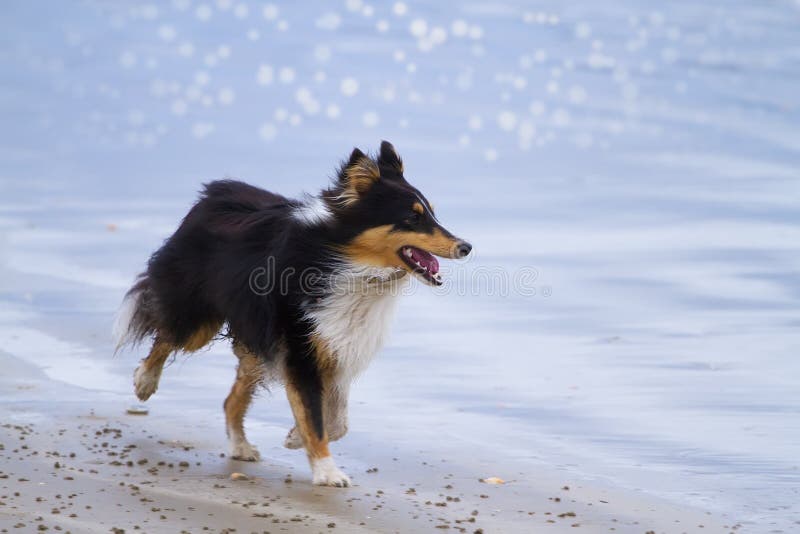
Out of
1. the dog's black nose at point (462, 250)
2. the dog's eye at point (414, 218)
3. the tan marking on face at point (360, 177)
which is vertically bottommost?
the dog's black nose at point (462, 250)

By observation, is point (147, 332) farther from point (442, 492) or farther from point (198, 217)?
point (442, 492)

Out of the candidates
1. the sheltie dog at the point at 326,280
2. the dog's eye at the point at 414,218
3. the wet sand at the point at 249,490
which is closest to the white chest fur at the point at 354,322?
the sheltie dog at the point at 326,280

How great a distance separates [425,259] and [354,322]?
1.55 ft

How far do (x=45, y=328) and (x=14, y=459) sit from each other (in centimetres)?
407

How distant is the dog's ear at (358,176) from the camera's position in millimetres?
6973

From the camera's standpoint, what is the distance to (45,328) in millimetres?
10641

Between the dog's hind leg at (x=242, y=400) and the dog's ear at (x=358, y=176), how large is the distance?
1.00 m

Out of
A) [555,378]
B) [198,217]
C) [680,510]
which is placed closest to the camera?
[680,510]

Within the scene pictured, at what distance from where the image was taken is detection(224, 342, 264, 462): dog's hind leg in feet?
24.0

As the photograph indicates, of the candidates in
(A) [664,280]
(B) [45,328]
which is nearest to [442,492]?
(B) [45,328]

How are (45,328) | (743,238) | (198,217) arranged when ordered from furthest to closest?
1. (743,238)
2. (45,328)
3. (198,217)

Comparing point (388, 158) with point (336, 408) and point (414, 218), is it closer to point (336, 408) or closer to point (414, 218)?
point (414, 218)

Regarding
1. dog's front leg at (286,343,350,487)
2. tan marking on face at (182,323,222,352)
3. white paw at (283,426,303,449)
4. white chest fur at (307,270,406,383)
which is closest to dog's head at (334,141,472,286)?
white chest fur at (307,270,406,383)

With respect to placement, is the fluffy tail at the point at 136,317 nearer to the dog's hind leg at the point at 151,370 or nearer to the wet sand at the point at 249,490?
the dog's hind leg at the point at 151,370
